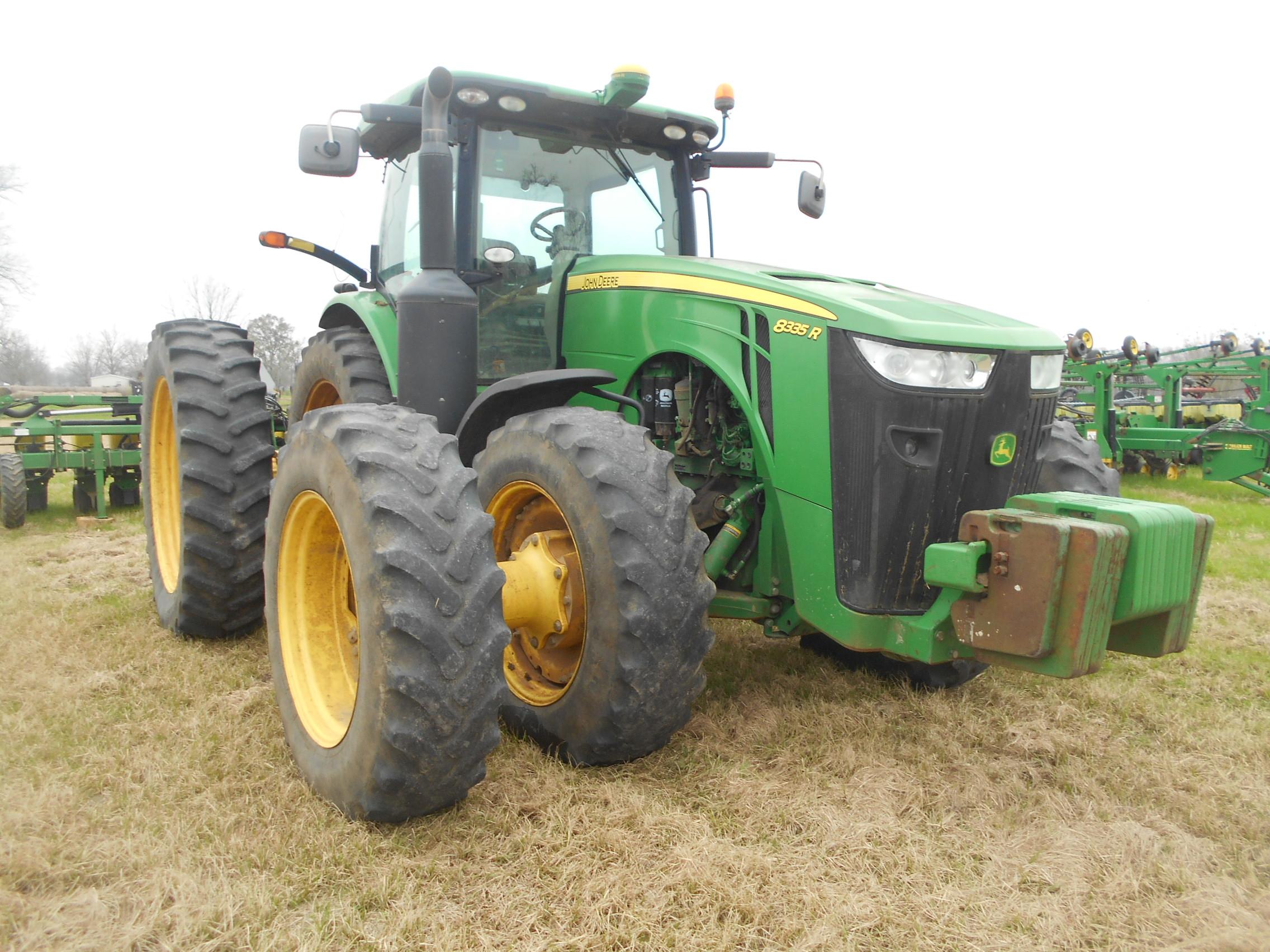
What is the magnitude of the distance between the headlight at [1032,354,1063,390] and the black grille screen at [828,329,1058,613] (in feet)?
0.33

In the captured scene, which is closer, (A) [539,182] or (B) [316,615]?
(B) [316,615]

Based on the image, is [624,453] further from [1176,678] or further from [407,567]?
[1176,678]

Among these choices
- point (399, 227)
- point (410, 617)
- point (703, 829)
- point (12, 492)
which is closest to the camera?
point (410, 617)

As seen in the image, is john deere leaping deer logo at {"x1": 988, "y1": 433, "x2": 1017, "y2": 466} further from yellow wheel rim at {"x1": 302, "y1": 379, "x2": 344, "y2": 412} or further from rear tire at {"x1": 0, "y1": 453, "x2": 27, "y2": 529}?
rear tire at {"x1": 0, "y1": 453, "x2": 27, "y2": 529}

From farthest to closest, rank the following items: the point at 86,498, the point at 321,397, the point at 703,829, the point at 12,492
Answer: the point at 86,498 < the point at 12,492 < the point at 321,397 < the point at 703,829

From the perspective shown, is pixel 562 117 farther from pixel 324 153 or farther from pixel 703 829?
pixel 703 829

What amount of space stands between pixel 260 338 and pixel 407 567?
143 feet

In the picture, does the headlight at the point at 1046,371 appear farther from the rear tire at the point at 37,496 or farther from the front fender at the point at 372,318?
the rear tire at the point at 37,496

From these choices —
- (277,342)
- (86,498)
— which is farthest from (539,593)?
(277,342)

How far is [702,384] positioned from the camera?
368cm

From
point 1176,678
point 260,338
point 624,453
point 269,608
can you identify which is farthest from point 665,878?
point 260,338

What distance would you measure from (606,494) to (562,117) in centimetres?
195

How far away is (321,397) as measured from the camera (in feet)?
16.6

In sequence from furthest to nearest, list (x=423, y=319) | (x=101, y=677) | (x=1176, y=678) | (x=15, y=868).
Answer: (x=1176, y=678) < (x=101, y=677) < (x=423, y=319) < (x=15, y=868)
